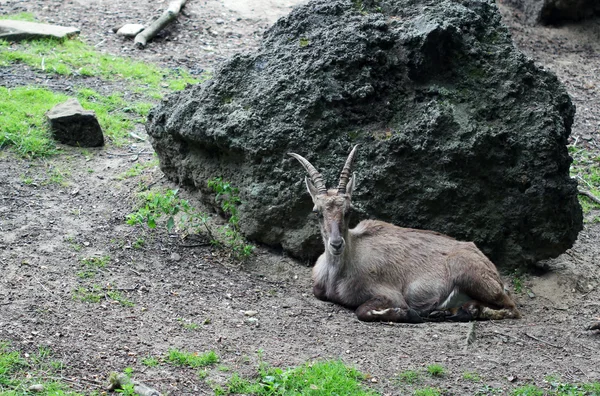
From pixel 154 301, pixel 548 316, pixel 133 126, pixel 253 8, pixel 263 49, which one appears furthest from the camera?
pixel 253 8

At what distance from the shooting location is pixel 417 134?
8945 millimetres

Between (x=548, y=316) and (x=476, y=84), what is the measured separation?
2.81 m

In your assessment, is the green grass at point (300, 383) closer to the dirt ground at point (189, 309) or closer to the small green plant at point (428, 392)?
the dirt ground at point (189, 309)

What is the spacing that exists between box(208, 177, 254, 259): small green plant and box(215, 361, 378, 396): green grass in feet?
8.92


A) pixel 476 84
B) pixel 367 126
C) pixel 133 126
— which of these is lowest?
pixel 133 126

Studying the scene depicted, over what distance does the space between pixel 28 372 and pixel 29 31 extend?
10.5 meters

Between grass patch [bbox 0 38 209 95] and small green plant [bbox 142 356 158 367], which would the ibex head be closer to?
small green plant [bbox 142 356 158 367]

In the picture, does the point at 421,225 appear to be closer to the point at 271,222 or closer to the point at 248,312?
the point at 271,222

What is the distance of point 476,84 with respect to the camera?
30.4ft

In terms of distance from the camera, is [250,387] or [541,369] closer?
[250,387]

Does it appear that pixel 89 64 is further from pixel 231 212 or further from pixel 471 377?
pixel 471 377

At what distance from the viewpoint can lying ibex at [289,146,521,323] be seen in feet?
27.5

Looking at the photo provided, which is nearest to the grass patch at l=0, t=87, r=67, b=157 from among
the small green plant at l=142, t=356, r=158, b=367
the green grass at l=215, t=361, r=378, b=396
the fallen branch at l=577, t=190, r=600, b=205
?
the small green plant at l=142, t=356, r=158, b=367

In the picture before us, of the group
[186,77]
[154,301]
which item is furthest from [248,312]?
[186,77]
